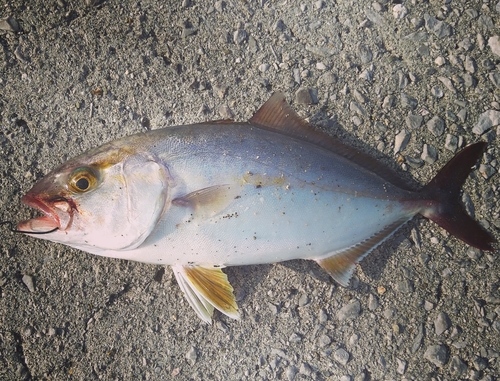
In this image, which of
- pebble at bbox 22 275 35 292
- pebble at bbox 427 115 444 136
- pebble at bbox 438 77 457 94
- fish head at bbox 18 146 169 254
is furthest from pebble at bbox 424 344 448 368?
pebble at bbox 22 275 35 292

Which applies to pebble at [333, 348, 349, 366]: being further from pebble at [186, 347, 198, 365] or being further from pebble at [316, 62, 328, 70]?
pebble at [316, 62, 328, 70]

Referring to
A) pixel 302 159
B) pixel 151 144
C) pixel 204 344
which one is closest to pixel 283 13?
pixel 302 159

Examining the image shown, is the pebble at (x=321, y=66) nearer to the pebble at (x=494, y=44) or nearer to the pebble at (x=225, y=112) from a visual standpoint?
the pebble at (x=225, y=112)

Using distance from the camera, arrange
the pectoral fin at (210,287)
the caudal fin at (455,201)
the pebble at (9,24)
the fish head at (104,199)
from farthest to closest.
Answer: the pebble at (9,24) → the caudal fin at (455,201) → the pectoral fin at (210,287) → the fish head at (104,199)

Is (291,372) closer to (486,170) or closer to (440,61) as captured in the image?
(486,170)

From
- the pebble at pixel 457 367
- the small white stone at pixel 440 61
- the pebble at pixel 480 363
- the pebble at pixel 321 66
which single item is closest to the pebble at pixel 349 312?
the pebble at pixel 457 367

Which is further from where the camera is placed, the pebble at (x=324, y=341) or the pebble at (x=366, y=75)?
the pebble at (x=366, y=75)

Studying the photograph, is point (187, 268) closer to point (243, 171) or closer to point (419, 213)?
point (243, 171)
